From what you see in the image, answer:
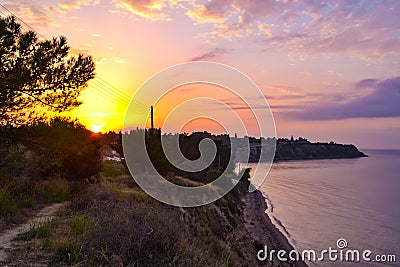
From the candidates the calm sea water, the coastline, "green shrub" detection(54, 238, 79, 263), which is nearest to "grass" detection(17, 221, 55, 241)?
"green shrub" detection(54, 238, 79, 263)

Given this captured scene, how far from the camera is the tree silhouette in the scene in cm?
920

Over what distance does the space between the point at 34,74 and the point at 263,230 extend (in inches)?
1109

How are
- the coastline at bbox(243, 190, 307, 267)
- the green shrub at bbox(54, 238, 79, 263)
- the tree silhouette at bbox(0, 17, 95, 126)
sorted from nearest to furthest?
1. the green shrub at bbox(54, 238, 79, 263)
2. the tree silhouette at bbox(0, 17, 95, 126)
3. the coastline at bbox(243, 190, 307, 267)

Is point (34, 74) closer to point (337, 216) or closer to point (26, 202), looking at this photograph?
point (26, 202)

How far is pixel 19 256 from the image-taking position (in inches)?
257

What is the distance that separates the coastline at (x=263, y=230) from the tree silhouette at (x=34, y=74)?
618 inches

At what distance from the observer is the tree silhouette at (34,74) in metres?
9.20

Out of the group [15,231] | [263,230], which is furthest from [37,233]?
[263,230]

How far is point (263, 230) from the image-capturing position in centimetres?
3400

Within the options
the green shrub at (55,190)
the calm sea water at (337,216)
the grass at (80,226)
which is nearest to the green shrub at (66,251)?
the grass at (80,226)

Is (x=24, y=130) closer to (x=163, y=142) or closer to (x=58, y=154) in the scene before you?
→ (x=58, y=154)

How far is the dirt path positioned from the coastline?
542 inches

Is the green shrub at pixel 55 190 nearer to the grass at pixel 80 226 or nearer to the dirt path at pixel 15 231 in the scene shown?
the dirt path at pixel 15 231

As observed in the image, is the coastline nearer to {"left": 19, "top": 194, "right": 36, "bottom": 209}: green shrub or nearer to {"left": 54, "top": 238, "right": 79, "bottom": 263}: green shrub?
{"left": 19, "top": 194, "right": 36, "bottom": 209}: green shrub
